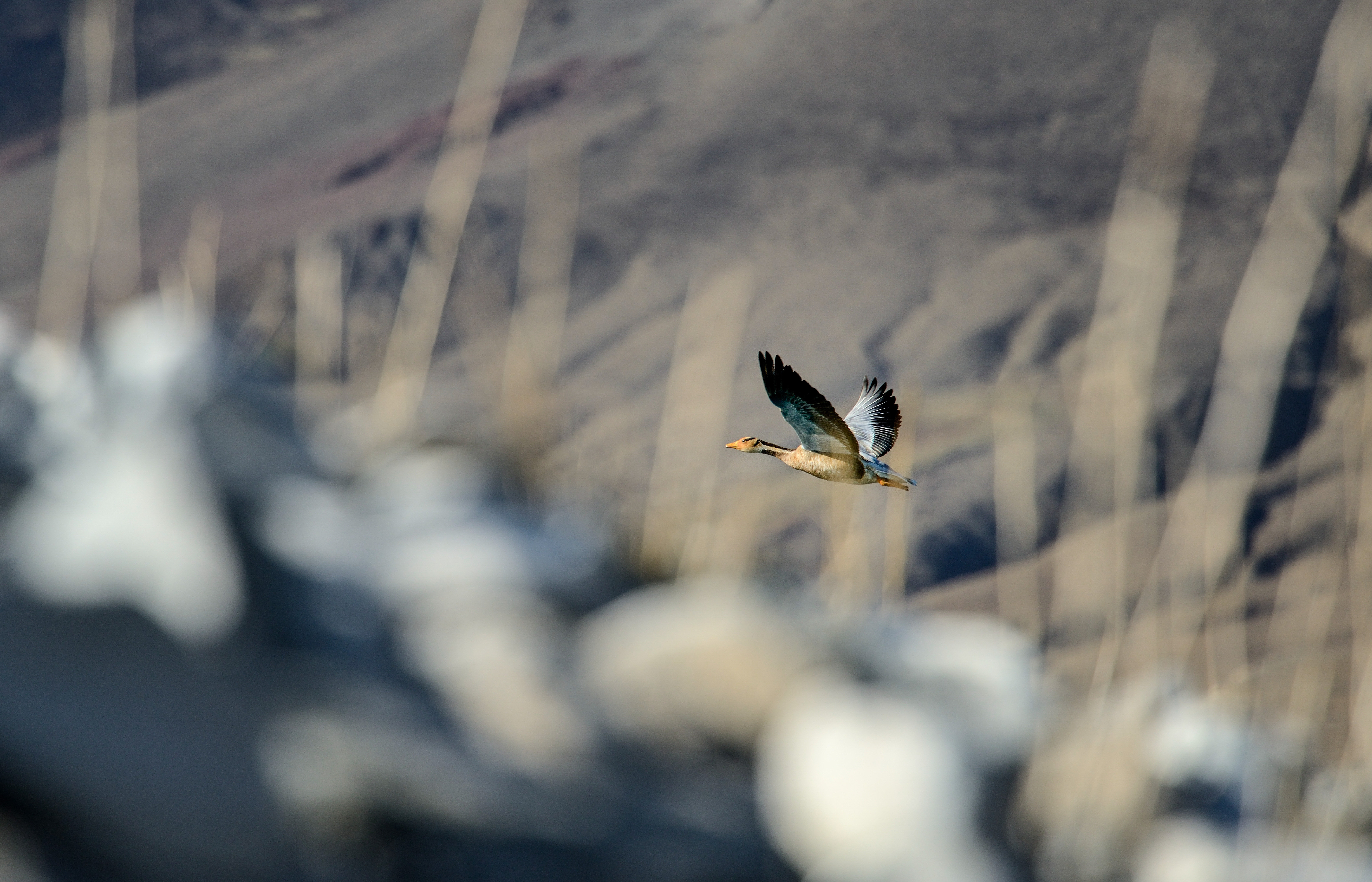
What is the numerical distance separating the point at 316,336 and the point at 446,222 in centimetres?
143

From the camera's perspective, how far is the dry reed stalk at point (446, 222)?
2240 millimetres

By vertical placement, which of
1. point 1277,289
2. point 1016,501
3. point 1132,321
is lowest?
point 1132,321

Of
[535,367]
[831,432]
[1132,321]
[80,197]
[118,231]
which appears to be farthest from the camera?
[80,197]

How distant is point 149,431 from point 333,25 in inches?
869

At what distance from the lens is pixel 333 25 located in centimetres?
2239

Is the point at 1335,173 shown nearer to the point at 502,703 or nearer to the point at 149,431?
the point at 502,703

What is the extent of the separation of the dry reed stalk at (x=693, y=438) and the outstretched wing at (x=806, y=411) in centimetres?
62

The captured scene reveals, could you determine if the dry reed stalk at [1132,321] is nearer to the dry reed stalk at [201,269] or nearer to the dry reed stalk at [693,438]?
the dry reed stalk at [693,438]

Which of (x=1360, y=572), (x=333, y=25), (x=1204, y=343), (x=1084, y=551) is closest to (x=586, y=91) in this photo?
(x=333, y=25)

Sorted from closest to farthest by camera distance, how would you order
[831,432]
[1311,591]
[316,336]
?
1. [831,432]
2. [316,336]
3. [1311,591]

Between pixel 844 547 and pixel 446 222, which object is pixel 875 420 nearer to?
pixel 844 547

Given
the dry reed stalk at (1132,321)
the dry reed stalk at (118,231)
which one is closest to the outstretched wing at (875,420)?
the dry reed stalk at (1132,321)

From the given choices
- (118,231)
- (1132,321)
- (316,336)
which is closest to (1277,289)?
(1132,321)

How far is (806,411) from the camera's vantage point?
52cm
